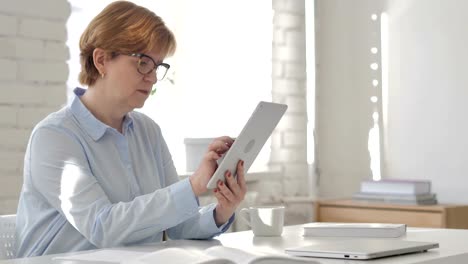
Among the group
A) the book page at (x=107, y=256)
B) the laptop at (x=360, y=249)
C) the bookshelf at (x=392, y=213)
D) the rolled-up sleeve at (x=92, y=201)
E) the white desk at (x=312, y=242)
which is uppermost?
the rolled-up sleeve at (x=92, y=201)

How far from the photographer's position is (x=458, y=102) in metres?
4.13

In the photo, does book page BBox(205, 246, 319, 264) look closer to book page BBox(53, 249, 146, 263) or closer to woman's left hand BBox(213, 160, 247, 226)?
book page BBox(53, 249, 146, 263)

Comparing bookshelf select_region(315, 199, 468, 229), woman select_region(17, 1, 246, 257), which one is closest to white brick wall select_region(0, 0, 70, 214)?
woman select_region(17, 1, 246, 257)

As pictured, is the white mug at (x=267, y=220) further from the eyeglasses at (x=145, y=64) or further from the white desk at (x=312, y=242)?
the eyeglasses at (x=145, y=64)

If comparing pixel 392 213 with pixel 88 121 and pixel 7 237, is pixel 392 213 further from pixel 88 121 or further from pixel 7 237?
pixel 7 237

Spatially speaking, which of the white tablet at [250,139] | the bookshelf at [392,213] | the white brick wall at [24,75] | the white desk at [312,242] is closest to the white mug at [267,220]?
the white desk at [312,242]

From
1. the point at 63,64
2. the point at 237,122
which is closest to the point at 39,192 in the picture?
the point at 63,64

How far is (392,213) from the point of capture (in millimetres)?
4070

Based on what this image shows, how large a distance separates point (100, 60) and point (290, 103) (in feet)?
7.51

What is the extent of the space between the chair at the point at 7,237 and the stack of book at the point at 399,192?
7.43 ft

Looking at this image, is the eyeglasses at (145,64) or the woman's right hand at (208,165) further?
the eyeglasses at (145,64)

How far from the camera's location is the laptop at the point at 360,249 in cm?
178

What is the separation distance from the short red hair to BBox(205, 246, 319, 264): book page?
28.0 inches

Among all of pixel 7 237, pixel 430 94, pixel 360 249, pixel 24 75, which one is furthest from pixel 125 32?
pixel 430 94
